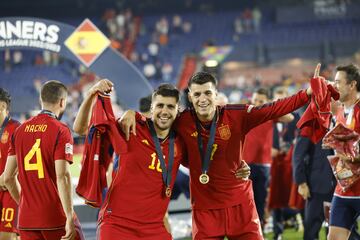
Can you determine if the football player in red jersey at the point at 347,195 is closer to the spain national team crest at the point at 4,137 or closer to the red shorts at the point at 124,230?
the red shorts at the point at 124,230

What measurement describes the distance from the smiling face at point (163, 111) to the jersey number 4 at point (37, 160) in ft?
3.53

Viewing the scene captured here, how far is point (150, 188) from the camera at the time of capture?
15.3 feet

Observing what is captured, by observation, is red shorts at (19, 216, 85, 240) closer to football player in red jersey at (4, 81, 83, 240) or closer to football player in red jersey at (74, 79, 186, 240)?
football player in red jersey at (4, 81, 83, 240)

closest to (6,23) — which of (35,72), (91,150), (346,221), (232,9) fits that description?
(91,150)

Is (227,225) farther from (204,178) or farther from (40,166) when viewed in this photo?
(40,166)

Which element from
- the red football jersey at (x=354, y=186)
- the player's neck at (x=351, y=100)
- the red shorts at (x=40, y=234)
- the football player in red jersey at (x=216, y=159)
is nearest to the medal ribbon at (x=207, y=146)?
the football player in red jersey at (x=216, y=159)

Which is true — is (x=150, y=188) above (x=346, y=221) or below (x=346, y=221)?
above

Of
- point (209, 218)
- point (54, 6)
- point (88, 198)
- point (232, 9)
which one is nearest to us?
point (88, 198)

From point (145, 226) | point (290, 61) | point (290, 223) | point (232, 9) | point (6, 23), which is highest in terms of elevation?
point (232, 9)

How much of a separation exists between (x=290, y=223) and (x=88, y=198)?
20.0ft

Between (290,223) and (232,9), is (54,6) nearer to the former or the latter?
(232,9)

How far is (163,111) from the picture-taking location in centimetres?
476

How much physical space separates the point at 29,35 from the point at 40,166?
409 cm

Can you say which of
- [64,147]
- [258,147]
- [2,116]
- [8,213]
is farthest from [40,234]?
[258,147]
